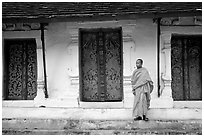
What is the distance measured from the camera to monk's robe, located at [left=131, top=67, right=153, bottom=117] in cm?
843

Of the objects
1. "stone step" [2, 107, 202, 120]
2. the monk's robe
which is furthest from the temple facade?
the monk's robe

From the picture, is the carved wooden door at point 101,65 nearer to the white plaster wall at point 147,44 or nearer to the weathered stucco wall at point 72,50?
the weathered stucco wall at point 72,50

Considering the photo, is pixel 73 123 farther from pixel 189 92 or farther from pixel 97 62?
pixel 189 92

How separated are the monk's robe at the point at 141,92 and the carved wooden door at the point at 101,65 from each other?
1546 mm

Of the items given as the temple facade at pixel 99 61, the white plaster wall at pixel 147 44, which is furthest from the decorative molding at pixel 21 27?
the white plaster wall at pixel 147 44

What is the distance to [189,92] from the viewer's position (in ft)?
33.5

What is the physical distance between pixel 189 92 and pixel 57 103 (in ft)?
10.8

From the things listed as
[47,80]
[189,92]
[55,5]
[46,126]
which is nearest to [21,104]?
A: [47,80]

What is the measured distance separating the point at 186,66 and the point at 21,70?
415 centimetres

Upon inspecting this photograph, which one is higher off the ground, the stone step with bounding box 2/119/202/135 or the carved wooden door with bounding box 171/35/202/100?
the carved wooden door with bounding box 171/35/202/100

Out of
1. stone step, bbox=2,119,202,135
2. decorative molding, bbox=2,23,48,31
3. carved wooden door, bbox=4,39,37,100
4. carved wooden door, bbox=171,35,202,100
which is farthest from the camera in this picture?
carved wooden door, bbox=4,39,37,100

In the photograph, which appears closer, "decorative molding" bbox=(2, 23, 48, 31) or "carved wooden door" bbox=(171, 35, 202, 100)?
"decorative molding" bbox=(2, 23, 48, 31)

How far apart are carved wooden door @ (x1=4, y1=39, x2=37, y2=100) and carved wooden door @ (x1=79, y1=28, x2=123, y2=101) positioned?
128 centimetres

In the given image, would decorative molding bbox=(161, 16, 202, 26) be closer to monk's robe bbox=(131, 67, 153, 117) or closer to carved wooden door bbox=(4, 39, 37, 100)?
monk's robe bbox=(131, 67, 153, 117)
